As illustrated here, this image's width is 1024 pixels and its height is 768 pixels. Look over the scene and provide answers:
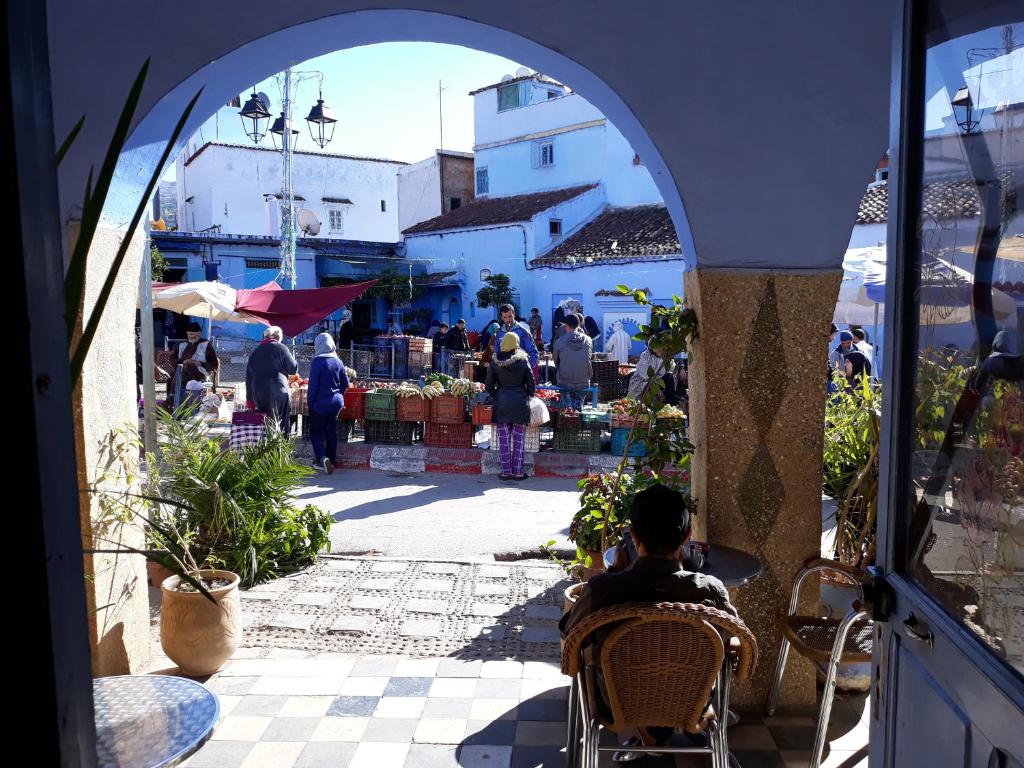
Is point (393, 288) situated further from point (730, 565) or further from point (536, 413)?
point (730, 565)

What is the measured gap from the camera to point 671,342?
3.71m

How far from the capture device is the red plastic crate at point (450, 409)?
9961 millimetres

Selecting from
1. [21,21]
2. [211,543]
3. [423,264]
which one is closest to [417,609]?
[211,543]

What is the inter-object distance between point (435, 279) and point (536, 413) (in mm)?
18267

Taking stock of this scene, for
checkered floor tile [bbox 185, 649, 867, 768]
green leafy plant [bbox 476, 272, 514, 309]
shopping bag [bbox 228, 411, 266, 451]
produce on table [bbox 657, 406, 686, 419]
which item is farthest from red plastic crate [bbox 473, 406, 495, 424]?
green leafy plant [bbox 476, 272, 514, 309]

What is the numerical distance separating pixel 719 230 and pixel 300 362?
16147mm

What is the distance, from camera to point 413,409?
10070 mm

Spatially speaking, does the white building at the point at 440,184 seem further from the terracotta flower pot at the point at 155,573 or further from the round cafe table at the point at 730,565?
the round cafe table at the point at 730,565

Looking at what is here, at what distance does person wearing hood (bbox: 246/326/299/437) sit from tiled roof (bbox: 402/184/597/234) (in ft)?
54.3

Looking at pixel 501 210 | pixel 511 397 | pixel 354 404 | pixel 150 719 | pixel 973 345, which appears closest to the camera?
pixel 973 345

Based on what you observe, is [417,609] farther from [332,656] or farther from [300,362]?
[300,362]

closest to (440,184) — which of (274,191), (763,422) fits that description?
(274,191)

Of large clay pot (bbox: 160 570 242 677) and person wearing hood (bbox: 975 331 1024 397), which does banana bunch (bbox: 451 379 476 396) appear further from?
person wearing hood (bbox: 975 331 1024 397)

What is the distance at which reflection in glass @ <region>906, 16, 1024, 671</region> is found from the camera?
63.4 inches
